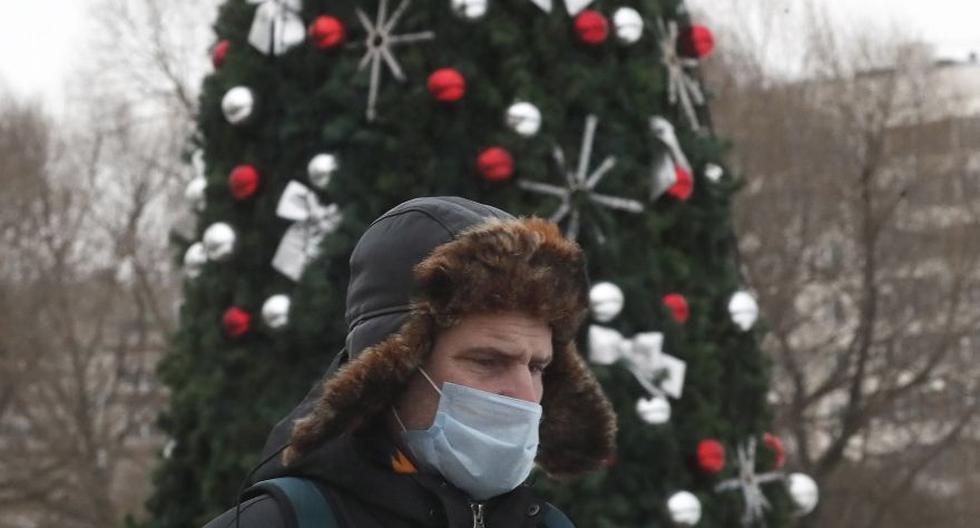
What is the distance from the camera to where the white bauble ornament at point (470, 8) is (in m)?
7.25

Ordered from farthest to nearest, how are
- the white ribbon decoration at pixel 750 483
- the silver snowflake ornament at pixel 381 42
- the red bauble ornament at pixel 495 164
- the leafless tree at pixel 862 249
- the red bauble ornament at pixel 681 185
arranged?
1. the leafless tree at pixel 862 249
2. the white ribbon decoration at pixel 750 483
3. the red bauble ornament at pixel 681 185
4. the silver snowflake ornament at pixel 381 42
5. the red bauble ornament at pixel 495 164

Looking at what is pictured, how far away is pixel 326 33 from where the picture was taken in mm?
7340

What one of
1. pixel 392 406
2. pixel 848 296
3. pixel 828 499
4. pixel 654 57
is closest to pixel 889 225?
pixel 848 296

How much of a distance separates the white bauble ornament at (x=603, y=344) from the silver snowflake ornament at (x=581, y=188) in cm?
36

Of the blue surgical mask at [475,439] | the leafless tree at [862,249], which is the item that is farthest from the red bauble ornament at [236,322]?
the leafless tree at [862,249]

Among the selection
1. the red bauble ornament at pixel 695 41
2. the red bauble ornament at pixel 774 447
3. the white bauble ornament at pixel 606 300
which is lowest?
the red bauble ornament at pixel 774 447

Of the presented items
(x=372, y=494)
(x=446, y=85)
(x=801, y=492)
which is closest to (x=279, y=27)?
(x=446, y=85)

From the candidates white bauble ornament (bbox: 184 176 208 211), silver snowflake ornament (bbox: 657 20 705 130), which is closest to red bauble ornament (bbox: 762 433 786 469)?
silver snowflake ornament (bbox: 657 20 705 130)

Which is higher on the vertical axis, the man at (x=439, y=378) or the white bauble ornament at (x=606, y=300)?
the man at (x=439, y=378)

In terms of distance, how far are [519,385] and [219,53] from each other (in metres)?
5.06

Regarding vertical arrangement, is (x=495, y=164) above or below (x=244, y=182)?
above

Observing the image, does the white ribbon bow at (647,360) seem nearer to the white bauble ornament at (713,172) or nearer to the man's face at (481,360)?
the white bauble ornament at (713,172)

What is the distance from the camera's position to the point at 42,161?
29.0 metres

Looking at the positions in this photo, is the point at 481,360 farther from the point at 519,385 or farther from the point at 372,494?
the point at 372,494
